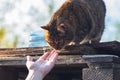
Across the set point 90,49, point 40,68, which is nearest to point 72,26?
point 90,49

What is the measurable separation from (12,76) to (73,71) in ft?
3.07

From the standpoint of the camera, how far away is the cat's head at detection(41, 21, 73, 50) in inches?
200

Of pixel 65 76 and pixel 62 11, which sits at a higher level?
pixel 62 11

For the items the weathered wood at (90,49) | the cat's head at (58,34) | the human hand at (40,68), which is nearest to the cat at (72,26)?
the cat's head at (58,34)

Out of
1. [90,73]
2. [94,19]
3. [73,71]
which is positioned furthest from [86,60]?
[94,19]

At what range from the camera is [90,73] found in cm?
399

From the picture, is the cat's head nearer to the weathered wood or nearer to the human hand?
the weathered wood

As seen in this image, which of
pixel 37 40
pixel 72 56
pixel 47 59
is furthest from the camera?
pixel 37 40

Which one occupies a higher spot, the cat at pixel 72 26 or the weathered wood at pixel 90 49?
the cat at pixel 72 26

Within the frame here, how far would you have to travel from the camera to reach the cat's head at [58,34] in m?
5.07

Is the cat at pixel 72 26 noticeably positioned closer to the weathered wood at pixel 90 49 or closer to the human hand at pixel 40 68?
the weathered wood at pixel 90 49

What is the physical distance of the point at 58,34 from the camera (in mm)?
5207

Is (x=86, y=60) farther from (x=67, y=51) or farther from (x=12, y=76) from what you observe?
(x=12, y=76)

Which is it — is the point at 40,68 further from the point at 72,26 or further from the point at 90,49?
the point at 72,26
